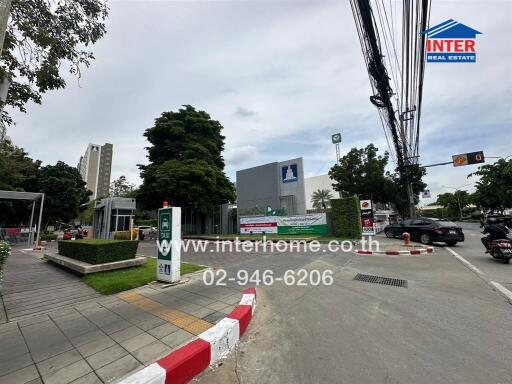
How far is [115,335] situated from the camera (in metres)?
3.37

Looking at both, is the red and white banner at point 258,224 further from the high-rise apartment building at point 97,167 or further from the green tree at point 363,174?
the high-rise apartment building at point 97,167

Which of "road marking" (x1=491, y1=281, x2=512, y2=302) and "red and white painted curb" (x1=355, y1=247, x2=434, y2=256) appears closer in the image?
"road marking" (x1=491, y1=281, x2=512, y2=302)

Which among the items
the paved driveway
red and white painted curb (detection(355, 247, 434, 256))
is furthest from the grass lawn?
red and white painted curb (detection(355, 247, 434, 256))

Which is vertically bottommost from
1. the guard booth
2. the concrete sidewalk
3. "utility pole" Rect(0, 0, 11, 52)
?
the concrete sidewalk

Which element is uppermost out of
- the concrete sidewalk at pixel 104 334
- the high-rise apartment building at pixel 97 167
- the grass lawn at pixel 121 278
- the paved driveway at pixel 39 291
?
the high-rise apartment building at pixel 97 167

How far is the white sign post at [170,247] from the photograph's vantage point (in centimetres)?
600

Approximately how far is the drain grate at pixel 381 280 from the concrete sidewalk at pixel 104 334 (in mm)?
3406

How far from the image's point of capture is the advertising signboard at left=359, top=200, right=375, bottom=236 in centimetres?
1694

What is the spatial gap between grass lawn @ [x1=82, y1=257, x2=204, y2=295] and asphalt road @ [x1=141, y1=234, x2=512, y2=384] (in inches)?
117

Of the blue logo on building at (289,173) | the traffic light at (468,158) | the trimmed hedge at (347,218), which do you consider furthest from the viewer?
the blue logo on building at (289,173)

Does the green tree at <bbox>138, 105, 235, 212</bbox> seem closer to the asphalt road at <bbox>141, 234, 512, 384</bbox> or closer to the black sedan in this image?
the black sedan

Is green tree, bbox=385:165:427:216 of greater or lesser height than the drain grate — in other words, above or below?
above

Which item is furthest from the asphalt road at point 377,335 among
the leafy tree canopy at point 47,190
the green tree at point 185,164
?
the leafy tree canopy at point 47,190

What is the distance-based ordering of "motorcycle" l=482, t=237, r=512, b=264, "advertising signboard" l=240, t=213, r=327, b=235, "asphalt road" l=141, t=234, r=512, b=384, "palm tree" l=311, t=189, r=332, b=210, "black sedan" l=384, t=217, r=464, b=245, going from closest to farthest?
"asphalt road" l=141, t=234, r=512, b=384
"motorcycle" l=482, t=237, r=512, b=264
"black sedan" l=384, t=217, r=464, b=245
"advertising signboard" l=240, t=213, r=327, b=235
"palm tree" l=311, t=189, r=332, b=210
